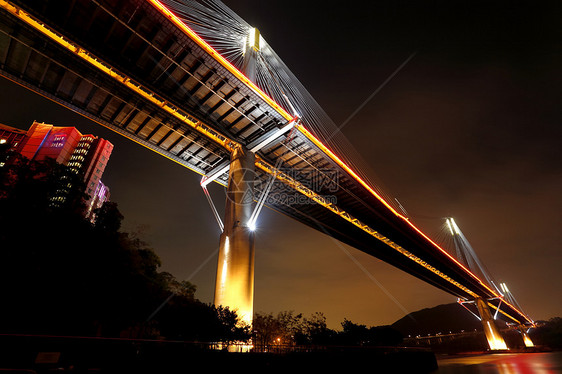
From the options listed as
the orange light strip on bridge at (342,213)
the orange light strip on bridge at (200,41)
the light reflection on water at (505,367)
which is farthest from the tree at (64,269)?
the light reflection on water at (505,367)

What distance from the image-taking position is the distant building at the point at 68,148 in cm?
8088

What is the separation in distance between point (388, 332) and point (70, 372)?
2182 cm

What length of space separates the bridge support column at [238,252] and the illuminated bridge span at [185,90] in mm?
51

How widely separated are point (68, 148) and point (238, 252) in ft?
311

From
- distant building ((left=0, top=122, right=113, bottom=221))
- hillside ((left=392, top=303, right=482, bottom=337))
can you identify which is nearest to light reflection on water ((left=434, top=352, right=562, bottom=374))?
distant building ((left=0, top=122, right=113, bottom=221))

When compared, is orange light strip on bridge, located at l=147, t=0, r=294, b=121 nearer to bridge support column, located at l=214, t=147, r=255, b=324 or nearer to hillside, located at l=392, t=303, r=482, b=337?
bridge support column, located at l=214, t=147, r=255, b=324

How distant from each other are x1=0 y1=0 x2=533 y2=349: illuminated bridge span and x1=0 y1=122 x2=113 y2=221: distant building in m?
79.2

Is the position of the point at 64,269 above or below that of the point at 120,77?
below

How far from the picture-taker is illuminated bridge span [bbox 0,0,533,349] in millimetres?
10875

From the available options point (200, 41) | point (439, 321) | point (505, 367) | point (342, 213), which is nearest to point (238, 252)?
point (200, 41)

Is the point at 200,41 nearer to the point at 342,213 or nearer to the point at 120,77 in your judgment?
the point at 120,77

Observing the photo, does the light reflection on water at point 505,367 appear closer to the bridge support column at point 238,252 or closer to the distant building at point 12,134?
the bridge support column at point 238,252

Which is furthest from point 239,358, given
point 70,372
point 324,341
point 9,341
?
point 324,341

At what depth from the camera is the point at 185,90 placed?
14258 mm
